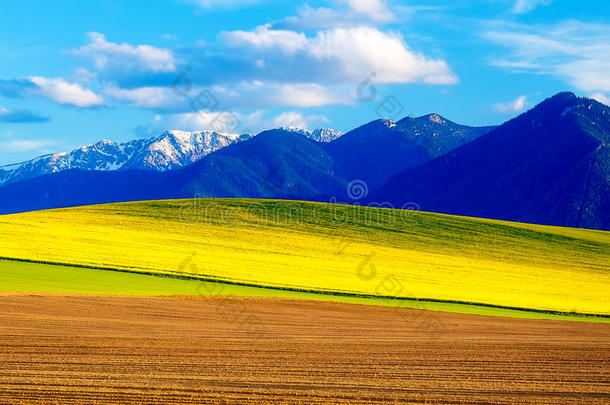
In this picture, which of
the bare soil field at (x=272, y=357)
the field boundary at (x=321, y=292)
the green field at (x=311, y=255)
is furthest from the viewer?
the green field at (x=311, y=255)

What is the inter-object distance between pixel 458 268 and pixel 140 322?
40.3 m

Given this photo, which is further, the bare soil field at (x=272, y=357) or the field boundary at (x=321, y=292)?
the field boundary at (x=321, y=292)

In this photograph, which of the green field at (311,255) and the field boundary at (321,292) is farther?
the green field at (311,255)

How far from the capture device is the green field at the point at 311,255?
1705 inches

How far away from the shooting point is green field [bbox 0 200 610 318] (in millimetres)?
43312

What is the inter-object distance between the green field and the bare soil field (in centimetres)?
874

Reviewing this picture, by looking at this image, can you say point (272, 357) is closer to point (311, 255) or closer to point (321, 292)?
point (321, 292)

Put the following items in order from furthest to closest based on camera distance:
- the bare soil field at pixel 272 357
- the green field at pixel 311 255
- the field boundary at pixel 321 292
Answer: the green field at pixel 311 255
the field boundary at pixel 321 292
the bare soil field at pixel 272 357

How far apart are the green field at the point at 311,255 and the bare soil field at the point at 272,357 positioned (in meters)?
8.74

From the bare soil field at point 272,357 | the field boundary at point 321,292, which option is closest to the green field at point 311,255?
the field boundary at point 321,292

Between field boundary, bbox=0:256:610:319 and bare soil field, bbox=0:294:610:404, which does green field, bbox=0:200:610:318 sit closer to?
field boundary, bbox=0:256:610:319

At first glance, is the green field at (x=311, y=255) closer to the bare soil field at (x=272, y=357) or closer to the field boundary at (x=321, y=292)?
the field boundary at (x=321, y=292)

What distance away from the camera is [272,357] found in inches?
852

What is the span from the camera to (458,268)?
200ft
